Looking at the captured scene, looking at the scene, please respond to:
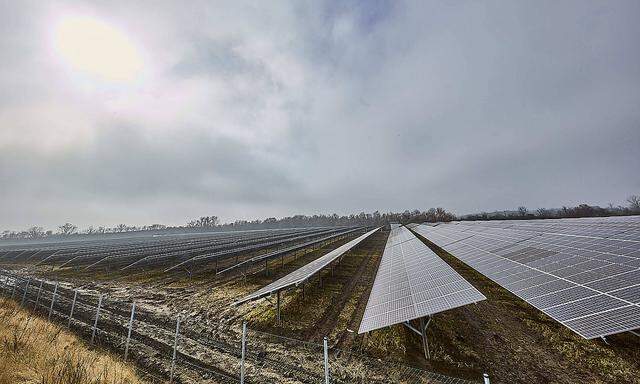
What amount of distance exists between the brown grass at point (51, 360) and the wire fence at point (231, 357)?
0.54 metres

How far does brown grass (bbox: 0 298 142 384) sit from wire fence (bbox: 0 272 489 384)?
0.54m

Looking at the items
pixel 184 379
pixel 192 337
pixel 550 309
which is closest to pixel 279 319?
pixel 192 337

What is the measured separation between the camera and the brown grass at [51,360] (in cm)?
590

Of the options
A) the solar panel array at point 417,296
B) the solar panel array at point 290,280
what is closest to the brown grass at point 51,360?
the solar panel array at point 290,280

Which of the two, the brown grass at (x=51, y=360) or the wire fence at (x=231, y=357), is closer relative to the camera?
the brown grass at (x=51, y=360)

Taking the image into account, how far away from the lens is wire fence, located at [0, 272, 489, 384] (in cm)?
677

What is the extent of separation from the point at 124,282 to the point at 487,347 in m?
23.6

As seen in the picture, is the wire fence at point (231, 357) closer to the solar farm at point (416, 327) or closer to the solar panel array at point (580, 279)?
the solar farm at point (416, 327)

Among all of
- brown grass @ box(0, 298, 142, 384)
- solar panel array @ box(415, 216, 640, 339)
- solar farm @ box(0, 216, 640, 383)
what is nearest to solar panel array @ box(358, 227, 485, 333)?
solar farm @ box(0, 216, 640, 383)

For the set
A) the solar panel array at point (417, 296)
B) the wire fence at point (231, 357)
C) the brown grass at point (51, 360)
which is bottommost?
the wire fence at point (231, 357)

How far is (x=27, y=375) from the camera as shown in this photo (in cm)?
583

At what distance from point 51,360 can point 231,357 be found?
488cm

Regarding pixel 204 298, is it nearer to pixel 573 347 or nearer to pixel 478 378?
pixel 478 378

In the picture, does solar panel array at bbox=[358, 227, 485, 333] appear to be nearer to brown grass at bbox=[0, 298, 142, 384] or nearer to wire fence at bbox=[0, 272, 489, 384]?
wire fence at bbox=[0, 272, 489, 384]
